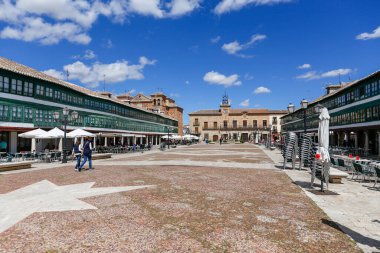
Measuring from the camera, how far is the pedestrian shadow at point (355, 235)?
4902mm

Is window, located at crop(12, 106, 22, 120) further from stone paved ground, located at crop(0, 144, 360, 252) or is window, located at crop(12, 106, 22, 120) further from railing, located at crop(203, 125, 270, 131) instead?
railing, located at crop(203, 125, 270, 131)

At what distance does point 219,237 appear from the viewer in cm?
518

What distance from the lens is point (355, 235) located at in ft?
17.4

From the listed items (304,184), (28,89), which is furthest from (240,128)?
(304,184)

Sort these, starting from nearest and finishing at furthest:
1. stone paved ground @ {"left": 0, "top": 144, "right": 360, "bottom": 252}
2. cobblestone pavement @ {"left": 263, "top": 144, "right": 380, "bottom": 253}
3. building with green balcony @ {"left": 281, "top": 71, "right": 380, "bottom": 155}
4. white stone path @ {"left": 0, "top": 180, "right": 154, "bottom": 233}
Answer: stone paved ground @ {"left": 0, "top": 144, "right": 360, "bottom": 252} < cobblestone pavement @ {"left": 263, "top": 144, "right": 380, "bottom": 253} < white stone path @ {"left": 0, "top": 180, "right": 154, "bottom": 233} < building with green balcony @ {"left": 281, "top": 71, "right": 380, "bottom": 155}

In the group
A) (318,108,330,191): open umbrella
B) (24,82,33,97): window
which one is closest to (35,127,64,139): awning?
(24,82,33,97): window

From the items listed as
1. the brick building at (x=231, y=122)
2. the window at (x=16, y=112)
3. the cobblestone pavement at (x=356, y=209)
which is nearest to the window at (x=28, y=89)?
the window at (x=16, y=112)

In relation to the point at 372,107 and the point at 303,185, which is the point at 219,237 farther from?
the point at 372,107

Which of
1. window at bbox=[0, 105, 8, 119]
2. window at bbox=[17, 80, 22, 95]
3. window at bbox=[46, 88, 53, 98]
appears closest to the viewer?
window at bbox=[0, 105, 8, 119]

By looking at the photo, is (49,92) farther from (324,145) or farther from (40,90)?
(324,145)

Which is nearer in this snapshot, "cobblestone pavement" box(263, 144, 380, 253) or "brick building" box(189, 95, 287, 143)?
"cobblestone pavement" box(263, 144, 380, 253)

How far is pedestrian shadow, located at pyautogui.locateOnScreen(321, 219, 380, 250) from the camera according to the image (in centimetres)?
490

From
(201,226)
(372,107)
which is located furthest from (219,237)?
(372,107)

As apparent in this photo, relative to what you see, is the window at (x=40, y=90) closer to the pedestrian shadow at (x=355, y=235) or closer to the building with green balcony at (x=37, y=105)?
the building with green balcony at (x=37, y=105)
